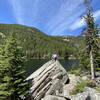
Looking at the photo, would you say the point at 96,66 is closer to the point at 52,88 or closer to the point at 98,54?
the point at 98,54

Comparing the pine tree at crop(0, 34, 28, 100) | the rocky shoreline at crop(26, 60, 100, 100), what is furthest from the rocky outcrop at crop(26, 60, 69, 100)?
the pine tree at crop(0, 34, 28, 100)

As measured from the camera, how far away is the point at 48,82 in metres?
14.2

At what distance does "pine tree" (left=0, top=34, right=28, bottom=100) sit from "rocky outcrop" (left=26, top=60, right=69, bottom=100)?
2.29 metres

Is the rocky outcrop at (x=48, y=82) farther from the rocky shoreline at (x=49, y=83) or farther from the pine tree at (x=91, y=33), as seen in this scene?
the pine tree at (x=91, y=33)

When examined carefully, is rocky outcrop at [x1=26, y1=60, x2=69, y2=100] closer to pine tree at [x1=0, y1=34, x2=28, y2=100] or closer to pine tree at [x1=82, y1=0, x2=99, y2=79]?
pine tree at [x1=0, y1=34, x2=28, y2=100]

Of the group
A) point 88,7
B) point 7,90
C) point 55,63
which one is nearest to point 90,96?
point 7,90

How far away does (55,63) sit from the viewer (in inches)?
639

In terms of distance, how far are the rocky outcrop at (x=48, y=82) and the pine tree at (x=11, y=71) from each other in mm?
2292

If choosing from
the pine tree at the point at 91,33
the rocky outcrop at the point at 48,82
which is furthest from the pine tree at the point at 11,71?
the pine tree at the point at 91,33

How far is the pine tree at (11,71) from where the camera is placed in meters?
10.1

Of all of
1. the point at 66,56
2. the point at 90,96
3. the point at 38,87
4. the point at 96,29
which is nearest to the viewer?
the point at 90,96

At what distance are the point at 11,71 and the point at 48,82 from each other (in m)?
6.06

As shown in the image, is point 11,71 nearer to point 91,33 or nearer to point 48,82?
point 48,82

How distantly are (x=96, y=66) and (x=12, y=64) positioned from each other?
22.4 m
